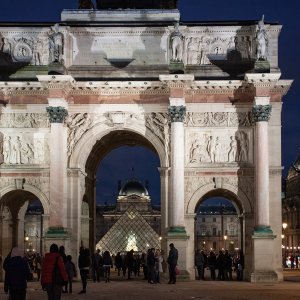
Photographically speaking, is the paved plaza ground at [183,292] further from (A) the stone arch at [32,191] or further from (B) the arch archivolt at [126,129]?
(B) the arch archivolt at [126,129]

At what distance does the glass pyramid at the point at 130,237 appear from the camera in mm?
72000

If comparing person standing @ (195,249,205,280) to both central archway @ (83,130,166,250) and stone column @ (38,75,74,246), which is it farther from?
stone column @ (38,75,74,246)

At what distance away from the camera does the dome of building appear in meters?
138

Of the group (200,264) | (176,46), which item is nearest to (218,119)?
(176,46)

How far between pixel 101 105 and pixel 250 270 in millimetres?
8812

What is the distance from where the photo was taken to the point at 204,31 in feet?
114

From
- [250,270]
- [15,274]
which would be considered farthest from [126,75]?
[15,274]

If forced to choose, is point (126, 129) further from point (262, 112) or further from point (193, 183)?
point (262, 112)

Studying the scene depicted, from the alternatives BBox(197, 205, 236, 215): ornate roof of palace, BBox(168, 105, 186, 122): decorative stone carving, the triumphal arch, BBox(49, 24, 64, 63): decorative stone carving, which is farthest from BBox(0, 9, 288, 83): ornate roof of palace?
BBox(197, 205, 236, 215): ornate roof of palace

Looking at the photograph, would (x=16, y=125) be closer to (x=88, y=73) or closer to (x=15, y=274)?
(x=88, y=73)

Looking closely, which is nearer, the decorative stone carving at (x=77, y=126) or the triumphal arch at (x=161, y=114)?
the triumphal arch at (x=161, y=114)

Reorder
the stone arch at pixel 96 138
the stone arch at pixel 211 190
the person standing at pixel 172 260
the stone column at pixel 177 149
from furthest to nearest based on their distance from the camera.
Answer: the stone arch at pixel 96 138, the stone arch at pixel 211 190, the stone column at pixel 177 149, the person standing at pixel 172 260

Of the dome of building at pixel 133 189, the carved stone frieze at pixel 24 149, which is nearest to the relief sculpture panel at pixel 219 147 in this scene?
the carved stone frieze at pixel 24 149

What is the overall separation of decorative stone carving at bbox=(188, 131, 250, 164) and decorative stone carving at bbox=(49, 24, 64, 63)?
6125mm
